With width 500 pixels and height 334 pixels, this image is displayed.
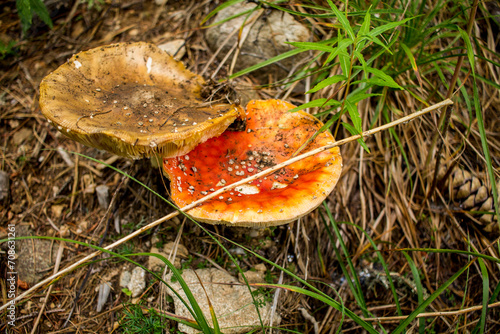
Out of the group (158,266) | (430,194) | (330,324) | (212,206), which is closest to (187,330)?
(158,266)

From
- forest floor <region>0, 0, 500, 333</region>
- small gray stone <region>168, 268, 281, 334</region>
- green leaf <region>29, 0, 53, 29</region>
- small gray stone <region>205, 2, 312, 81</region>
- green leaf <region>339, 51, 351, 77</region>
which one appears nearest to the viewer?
green leaf <region>339, 51, 351, 77</region>

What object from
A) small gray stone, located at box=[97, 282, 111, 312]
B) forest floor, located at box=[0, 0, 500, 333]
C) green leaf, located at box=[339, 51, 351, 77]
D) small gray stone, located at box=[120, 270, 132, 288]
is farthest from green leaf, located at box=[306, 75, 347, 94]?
small gray stone, located at box=[97, 282, 111, 312]

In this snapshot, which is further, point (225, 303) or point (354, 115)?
point (225, 303)

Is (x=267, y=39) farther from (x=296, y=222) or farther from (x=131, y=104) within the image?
(x=296, y=222)

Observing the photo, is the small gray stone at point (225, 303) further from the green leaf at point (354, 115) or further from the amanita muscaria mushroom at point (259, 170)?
the green leaf at point (354, 115)

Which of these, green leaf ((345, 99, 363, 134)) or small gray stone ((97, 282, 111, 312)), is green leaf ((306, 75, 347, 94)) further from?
small gray stone ((97, 282, 111, 312))

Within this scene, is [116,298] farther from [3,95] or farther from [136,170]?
[3,95]

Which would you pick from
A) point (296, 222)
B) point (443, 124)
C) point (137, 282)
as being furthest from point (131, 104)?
point (443, 124)
